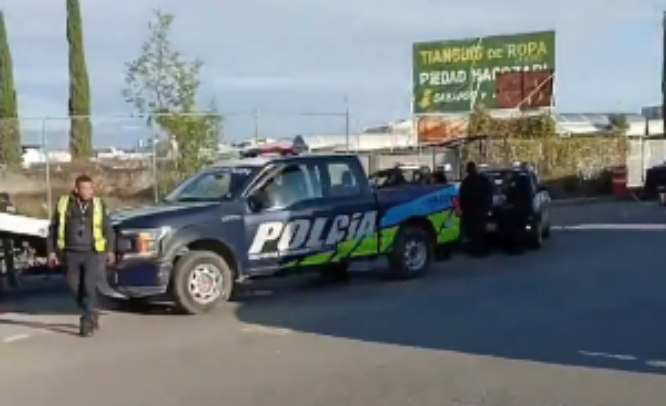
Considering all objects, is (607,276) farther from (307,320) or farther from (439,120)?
(439,120)

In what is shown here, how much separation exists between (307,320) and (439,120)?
38830 millimetres

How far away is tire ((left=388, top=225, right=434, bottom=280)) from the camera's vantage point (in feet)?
53.9

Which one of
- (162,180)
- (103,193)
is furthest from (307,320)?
(103,193)

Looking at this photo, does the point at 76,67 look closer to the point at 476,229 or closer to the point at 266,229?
the point at 476,229

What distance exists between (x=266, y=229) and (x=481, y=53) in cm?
3762

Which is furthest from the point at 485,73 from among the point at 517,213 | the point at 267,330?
the point at 267,330

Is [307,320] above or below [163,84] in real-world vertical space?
below

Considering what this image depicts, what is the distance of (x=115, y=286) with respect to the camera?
13.3 meters

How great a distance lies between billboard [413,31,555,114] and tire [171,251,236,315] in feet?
119

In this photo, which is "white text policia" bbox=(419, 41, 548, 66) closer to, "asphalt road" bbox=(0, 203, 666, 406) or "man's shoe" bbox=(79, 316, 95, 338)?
"asphalt road" bbox=(0, 203, 666, 406)

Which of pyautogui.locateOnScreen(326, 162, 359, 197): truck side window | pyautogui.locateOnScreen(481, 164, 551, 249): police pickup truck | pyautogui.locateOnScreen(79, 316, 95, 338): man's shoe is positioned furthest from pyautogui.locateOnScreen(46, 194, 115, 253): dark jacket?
pyautogui.locateOnScreen(481, 164, 551, 249): police pickup truck

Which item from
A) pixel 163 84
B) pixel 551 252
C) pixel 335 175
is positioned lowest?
pixel 551 252

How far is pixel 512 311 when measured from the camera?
12.9 meters

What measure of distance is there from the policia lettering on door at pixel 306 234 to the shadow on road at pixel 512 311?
0.63 m
